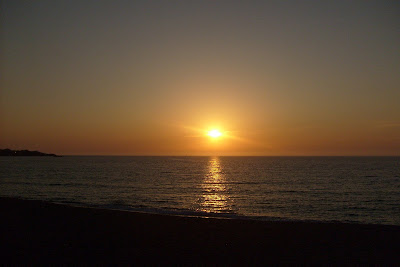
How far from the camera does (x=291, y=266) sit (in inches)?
426

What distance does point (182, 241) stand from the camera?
46.0 ft

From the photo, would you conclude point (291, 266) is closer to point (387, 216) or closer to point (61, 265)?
point (61, 265)

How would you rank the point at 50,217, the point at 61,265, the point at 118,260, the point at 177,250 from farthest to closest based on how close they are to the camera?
the point at 50,217
the point at 177,250
the point at 118,260
the point at 61,265

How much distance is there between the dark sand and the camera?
11438 mm

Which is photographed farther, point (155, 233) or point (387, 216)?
point (387, 216)

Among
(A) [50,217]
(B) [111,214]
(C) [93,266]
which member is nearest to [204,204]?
(B) [111,214]

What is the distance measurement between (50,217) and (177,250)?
403 inches

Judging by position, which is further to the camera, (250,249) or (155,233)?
(155,233)

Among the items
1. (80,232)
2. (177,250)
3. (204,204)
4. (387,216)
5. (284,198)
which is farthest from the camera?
(284,198)

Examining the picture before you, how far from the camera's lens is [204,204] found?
3541 cm

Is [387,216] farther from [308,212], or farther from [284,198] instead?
[284,198]

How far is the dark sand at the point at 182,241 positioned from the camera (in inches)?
450

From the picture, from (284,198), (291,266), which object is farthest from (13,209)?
(284,198)

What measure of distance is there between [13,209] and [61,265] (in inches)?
542
